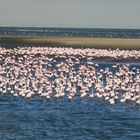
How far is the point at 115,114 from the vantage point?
3675 cm

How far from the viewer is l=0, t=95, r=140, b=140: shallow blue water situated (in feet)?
103

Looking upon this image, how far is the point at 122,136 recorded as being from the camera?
3139 centimetres

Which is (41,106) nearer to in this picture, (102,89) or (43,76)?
(102,89)

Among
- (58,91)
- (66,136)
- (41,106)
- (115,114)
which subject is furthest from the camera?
(58,91)

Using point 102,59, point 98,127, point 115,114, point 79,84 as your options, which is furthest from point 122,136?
point 102,59

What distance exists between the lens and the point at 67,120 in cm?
3497

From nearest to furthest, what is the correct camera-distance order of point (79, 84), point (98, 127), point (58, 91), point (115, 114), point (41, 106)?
point (98, 127) → point (115, 114) → point (41, 106) → point (58, 91) → point (79, 84)

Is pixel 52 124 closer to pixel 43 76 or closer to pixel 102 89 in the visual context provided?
pixel 102 89

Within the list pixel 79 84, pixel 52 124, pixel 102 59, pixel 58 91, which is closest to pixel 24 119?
pixel 52 124

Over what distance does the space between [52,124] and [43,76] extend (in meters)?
14.4

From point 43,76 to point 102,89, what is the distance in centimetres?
634

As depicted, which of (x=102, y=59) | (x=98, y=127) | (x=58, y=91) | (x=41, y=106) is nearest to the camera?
(x=98, y=127)

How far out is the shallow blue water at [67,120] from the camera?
31.4 m

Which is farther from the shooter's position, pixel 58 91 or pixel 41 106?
pixel 58 91
